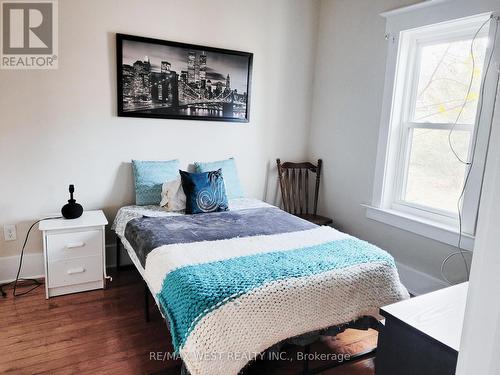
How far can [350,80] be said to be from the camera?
3379 millimetres

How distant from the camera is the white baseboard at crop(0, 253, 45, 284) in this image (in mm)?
2789

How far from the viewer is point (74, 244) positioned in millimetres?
2633

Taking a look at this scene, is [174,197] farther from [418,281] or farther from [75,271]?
[418,281]

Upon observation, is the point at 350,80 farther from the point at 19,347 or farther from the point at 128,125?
the point at 19,347

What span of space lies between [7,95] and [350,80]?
9.15 feet

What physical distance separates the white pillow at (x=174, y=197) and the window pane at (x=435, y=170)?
1.83 m

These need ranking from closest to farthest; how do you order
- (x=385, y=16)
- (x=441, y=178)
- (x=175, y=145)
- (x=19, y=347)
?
1. (x=19, y=347)
2. (x=441, y=178)
3. (x=385, y=16)
4. (x=175, y=145)

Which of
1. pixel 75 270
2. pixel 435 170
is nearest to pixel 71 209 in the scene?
pixel 75 270

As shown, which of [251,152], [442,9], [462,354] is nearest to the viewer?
[462,354]

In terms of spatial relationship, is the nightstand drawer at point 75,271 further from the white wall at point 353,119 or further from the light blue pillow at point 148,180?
the white wall at point 353,119

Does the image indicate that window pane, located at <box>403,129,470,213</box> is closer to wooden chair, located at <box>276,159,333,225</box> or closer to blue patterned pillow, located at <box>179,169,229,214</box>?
wooden chair, located at <box>276,159,333,225</box>

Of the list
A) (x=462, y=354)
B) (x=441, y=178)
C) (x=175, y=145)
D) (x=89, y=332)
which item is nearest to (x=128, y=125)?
(x=175, y=145)

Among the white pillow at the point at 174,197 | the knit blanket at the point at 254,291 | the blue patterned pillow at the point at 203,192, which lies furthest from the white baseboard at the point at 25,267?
the knit blanket at the point at 254,291

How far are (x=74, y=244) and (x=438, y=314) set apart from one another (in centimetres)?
240
